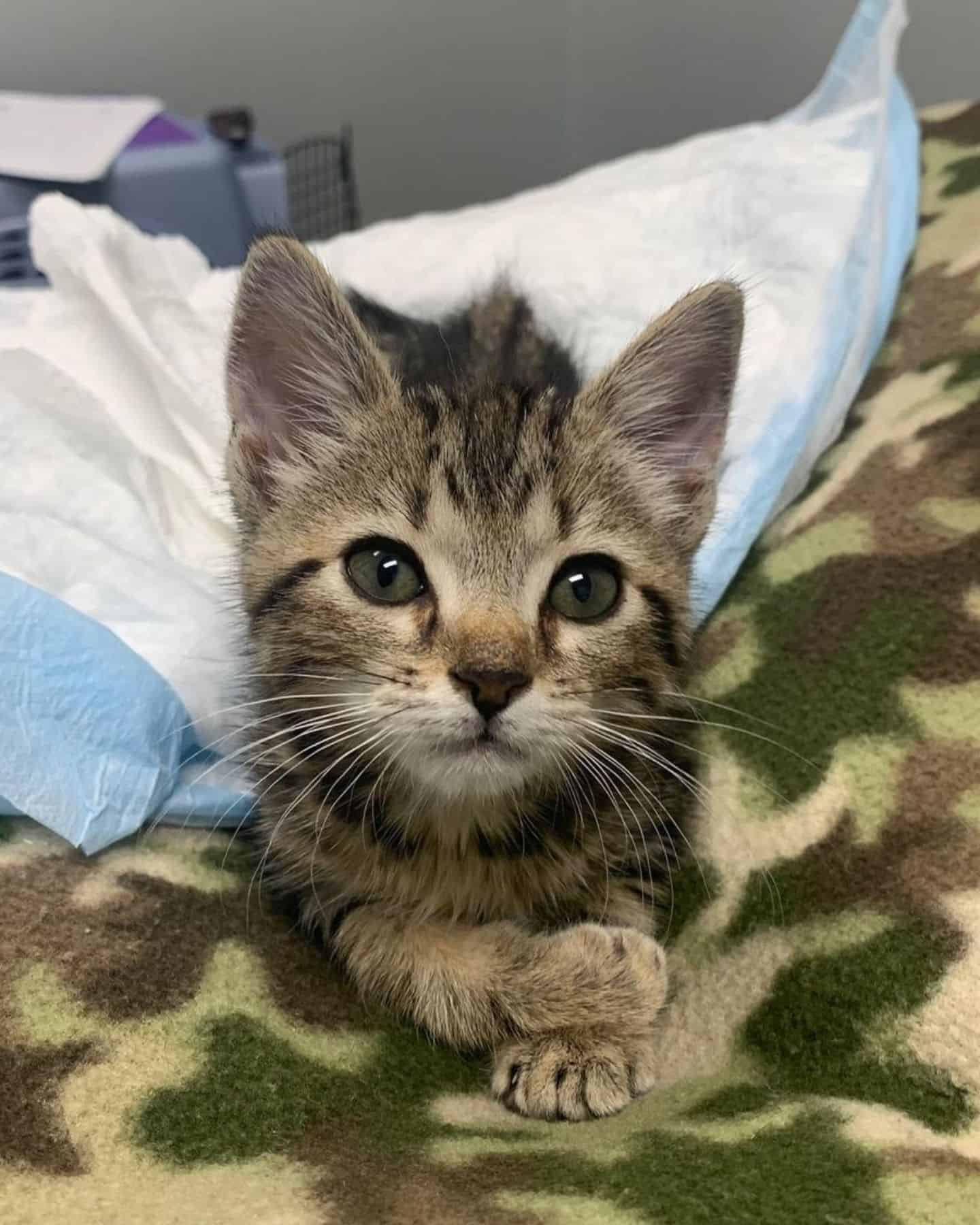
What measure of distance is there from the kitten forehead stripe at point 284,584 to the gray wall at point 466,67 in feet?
5.80

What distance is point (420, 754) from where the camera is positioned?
2.82 feet

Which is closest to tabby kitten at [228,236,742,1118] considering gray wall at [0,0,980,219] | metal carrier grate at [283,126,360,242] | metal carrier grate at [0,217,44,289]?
metal carrier grate at [0,217,44,289]

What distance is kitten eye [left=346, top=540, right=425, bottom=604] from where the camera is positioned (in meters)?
0.90

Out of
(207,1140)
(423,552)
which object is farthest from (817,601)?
(207,1140)

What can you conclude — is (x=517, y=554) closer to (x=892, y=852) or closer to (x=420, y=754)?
(x=420, y=754)

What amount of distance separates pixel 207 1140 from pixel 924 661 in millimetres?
723

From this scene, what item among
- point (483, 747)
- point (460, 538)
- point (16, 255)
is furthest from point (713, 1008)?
point (16, 255)

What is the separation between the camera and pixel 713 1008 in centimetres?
95

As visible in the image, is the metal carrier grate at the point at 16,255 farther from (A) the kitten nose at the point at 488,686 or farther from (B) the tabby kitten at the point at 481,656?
(A) the kitten nose at the point at 488,686

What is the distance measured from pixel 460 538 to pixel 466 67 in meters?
2.10

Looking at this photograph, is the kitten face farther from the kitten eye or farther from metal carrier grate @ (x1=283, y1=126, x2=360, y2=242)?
metal carrier grate @ (x1=283, y1=126, x2=360, y2=242)

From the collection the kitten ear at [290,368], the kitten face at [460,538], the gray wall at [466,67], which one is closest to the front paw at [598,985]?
the kitten face at [460,538]

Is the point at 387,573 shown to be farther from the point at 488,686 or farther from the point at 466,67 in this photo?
the point at 466,67

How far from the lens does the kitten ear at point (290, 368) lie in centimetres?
96
